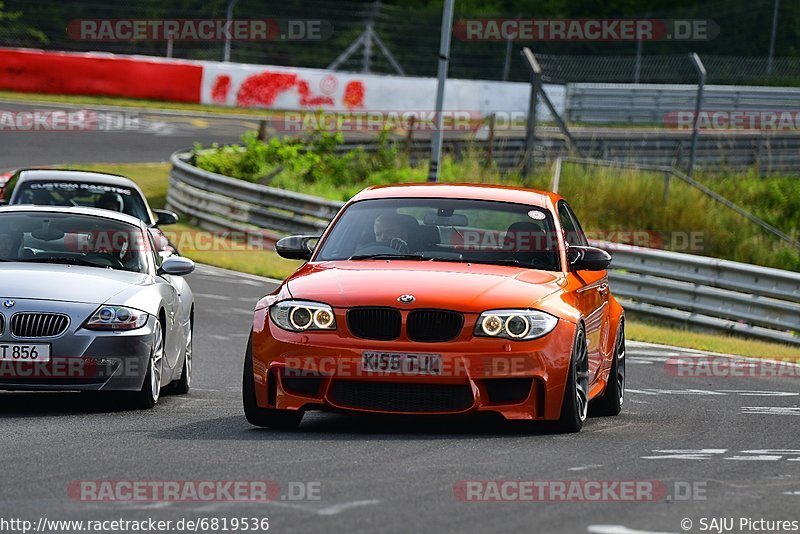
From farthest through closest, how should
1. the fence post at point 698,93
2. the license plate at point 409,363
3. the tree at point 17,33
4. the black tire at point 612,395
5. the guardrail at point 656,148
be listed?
1. the tree at point 17,33
2. the guardrail at point 656,148
3. the fence post at point 698,93
4. the black tire at point 612,395
5. the license plate at point 409,363

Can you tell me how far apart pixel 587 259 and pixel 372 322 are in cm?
180

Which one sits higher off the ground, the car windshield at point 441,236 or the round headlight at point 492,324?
the car windshield at point 441,236

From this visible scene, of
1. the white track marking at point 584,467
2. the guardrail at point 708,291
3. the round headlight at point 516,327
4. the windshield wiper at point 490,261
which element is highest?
the windshield wiper at point 490,261

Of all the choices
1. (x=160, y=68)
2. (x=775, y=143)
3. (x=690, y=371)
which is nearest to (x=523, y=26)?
(x=160, y=68)

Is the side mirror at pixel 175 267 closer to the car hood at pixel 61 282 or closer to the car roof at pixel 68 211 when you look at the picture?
the car hood at pixel 61 282

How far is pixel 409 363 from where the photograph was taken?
823cm

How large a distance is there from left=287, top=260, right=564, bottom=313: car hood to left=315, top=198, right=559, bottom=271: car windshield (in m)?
0.22

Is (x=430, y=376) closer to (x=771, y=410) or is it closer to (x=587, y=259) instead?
(x=587, y=259)

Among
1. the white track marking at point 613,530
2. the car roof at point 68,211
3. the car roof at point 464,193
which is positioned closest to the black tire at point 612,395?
the car roof at point 464,193

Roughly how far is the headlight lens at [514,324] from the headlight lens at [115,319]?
262 centimetres

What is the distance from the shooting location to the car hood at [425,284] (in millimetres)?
8352

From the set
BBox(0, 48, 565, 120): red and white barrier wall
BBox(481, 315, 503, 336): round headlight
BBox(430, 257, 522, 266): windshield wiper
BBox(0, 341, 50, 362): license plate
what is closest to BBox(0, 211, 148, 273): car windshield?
BBox(0, 341, 50, 362): license plate

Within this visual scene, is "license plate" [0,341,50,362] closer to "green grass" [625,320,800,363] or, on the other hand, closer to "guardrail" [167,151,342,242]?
"green grass" [625,320,800,363]

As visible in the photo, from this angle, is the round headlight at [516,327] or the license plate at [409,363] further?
the round headlight at [516,327]
